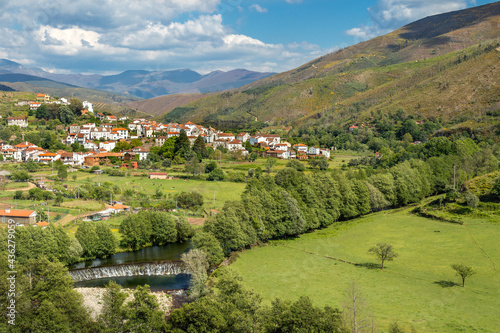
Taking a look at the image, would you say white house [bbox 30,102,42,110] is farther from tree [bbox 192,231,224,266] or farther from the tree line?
tree [bbox 192,231,224,266]

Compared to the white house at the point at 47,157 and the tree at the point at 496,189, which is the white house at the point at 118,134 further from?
the tree at the point at 496,189

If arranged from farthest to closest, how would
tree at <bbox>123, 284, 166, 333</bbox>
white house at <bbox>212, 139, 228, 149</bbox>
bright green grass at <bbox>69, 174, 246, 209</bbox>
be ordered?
1. white house at <bbox>212, 139, 228, 149</bbox>
2. bright green grass at <bbox>69, 174, 246, 209</bbox>
3. tree at <bbox>123, 284, 166, 333</bbox>

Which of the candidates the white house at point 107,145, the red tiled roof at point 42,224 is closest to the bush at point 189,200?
the red tiled roof at point 42,224

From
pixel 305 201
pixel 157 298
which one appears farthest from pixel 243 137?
pixel 157 298

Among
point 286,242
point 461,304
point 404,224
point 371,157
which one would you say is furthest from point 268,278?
point 371,157

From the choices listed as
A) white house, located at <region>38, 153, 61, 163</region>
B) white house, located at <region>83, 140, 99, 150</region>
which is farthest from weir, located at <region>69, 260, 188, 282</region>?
white house, located at <region>83, 140, 99, 150</region>
